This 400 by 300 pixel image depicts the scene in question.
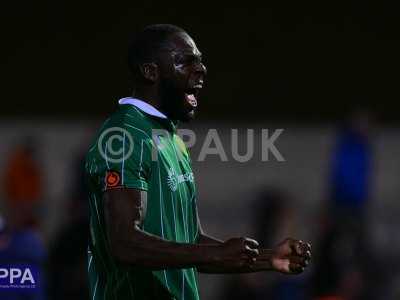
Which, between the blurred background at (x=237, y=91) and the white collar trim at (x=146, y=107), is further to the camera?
the blurred background at (x=237, y=91)

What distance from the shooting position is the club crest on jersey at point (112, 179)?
4629 mm

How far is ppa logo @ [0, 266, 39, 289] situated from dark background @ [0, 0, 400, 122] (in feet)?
32.4

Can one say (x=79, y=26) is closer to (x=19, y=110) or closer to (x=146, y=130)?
(x=19, y=110)

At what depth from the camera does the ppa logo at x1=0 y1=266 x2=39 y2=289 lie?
6605 millimetres

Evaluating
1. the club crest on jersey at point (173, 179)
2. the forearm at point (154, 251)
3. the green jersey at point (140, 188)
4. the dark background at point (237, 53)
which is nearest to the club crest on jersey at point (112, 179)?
the green jersey at point (140, 188)

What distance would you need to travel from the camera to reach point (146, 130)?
16.0 feet

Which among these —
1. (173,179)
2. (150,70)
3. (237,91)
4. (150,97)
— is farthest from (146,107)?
(237,91)

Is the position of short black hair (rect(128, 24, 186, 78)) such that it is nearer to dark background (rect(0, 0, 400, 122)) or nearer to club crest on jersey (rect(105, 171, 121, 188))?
club crest on jersey (rect(105, 171, 121, 188))

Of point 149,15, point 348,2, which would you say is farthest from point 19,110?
point 348,2

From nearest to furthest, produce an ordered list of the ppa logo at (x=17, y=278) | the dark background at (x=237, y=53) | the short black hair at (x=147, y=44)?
the short black hair at (x=147, y=44), the ppa logo at (x=17, y=278), the dark background at (x=237, y=53)

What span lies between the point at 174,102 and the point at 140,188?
46 cm

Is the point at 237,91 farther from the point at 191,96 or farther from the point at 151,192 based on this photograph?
the point at 151,192

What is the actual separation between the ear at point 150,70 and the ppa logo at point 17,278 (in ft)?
6.84

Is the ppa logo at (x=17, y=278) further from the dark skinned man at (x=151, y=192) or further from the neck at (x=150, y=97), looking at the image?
the neck at (x=150, y=97)
